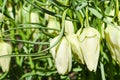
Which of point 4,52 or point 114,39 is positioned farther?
point 4,52

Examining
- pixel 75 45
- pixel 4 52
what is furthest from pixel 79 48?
pixel 4 52

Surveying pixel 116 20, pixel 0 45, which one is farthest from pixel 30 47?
pixel 116 20

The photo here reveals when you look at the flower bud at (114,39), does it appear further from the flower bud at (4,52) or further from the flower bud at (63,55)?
the flower bud at (4,52)

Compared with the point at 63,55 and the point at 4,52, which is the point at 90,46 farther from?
the point at 4,52

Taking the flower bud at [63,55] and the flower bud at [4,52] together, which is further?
the flower bud at [4,52]

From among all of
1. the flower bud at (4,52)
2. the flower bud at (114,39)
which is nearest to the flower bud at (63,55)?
the flower bud at (114,39)

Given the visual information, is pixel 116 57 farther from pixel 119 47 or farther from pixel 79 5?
pixel 79 5
